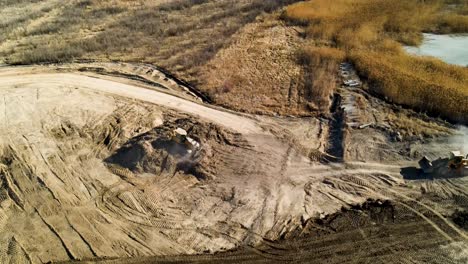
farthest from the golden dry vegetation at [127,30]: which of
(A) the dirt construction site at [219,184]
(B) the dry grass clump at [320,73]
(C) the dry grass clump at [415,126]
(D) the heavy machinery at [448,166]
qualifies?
(D) the heavy machinery at [448,166]

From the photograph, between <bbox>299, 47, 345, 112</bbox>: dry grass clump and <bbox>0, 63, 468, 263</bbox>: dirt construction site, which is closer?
<bbox>0, 63, 468, 263</bbox>: dirt construction site

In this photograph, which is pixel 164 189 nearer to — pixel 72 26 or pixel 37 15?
pixel 72 26

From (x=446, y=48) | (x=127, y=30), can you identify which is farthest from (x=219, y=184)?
(x=127, y=30)

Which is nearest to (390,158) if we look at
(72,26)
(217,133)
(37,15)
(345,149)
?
(345,149)

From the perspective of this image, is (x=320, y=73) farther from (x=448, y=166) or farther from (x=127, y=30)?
(x=127, y=30)

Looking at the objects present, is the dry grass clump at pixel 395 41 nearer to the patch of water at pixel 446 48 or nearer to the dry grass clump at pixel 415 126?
the patch of water at pixel 446 48

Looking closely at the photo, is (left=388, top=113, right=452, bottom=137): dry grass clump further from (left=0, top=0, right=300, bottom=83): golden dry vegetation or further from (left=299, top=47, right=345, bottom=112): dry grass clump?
(left=0, top=0, right=300, bottom=83): golden dry vegetation

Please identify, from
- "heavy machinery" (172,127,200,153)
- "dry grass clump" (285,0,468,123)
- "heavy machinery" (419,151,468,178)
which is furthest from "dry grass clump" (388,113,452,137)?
"heavy machinery" (172,127,200,153)
